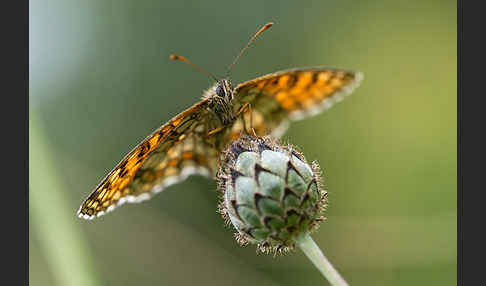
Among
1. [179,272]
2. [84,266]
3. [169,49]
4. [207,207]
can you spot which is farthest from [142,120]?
[84,266]

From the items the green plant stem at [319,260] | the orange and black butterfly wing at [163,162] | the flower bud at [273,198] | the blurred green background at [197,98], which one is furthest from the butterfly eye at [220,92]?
the blurred green background at [197,98]

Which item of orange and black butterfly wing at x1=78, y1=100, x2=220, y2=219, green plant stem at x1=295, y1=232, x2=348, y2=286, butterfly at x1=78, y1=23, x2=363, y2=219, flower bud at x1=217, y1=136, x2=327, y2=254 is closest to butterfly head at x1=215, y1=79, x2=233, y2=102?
butterfly at x1=78, y1=23, x2=363, y2=219

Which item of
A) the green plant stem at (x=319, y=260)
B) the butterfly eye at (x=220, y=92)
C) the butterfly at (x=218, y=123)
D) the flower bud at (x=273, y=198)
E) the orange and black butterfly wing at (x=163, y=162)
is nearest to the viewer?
the green plant stem at (x=319, y=260)

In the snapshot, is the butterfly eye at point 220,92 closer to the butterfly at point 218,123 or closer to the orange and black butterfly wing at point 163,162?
the butterfly at point 218,123

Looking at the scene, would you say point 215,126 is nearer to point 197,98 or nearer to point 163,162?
point 163,162

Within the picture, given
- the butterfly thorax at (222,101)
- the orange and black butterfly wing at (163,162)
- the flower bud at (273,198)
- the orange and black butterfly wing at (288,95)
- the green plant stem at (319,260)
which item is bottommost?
the green plant stem at (319,260)

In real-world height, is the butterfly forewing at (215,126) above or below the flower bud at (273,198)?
above

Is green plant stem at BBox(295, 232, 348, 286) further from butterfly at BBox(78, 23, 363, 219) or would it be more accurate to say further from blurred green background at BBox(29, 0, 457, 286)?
blurred green background at BBox(29, 0, 457, 286)
